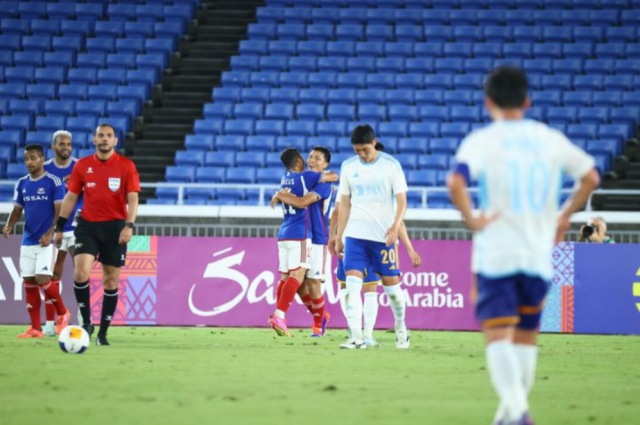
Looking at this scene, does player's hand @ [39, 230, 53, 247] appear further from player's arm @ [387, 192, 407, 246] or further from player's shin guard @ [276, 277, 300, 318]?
player's arm @ [387, 192, 407, 246]

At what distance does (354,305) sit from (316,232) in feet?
9.03

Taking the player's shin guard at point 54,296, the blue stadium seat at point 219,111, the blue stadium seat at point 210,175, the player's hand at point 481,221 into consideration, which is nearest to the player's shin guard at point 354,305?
the player's shin guard at point 54,296

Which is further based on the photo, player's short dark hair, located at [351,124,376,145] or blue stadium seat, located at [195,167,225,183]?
blue stadium seat, located at [195,167,225,183]

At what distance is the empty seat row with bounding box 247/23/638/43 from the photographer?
2689 centimetres

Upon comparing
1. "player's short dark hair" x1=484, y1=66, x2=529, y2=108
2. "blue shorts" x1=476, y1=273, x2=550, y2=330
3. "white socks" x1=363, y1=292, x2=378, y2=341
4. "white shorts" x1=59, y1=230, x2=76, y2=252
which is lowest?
"white socks" x1=363, y1=292, x2=378, y2=341

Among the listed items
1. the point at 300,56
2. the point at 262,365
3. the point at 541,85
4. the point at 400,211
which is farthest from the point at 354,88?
the point at 262,365

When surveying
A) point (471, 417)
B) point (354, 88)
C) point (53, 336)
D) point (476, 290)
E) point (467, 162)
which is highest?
point (354, 88)

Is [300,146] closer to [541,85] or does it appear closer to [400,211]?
[541,85]

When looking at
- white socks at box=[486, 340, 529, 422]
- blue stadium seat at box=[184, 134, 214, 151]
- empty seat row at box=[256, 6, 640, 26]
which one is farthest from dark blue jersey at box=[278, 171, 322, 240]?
empty seat row at box=[256, 6, 640, 26]

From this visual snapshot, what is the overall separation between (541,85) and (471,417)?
67.3 ft

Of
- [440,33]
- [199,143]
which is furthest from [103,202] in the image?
[440,33]

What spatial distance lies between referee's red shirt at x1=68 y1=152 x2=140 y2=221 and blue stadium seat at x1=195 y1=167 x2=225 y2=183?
11.3 metres

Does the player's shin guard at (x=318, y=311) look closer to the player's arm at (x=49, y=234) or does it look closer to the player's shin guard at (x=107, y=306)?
the player's shin guard at (x=107, y=306)

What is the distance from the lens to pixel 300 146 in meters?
22.8
